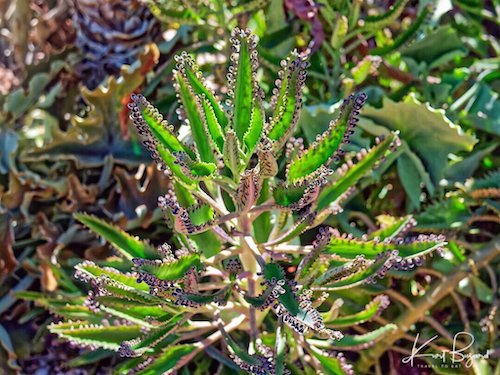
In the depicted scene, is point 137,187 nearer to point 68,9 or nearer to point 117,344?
point 117,344

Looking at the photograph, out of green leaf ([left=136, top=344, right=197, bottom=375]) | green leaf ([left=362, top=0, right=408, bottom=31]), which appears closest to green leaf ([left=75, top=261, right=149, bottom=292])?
green leaf ([left=136, top=344, right=197, bottom=375])

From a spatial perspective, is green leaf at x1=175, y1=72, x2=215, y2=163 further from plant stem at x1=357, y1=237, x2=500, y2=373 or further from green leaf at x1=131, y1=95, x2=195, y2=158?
plant stem at x1=357, y1=237, x2=500, y2=373

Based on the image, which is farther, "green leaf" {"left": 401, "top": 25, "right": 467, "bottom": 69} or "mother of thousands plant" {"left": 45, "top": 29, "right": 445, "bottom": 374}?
"green leaf" {"left": 401, "top": 25, "right": 467, "bottom": 69}

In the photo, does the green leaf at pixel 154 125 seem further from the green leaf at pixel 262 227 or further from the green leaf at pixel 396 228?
the green leaf at pixel 396 228

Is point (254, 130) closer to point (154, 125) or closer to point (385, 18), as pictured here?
point (154, 125)

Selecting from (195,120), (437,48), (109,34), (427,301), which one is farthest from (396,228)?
(109,34)

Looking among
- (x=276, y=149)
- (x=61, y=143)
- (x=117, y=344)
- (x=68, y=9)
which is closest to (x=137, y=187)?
(x=61, y=143)
